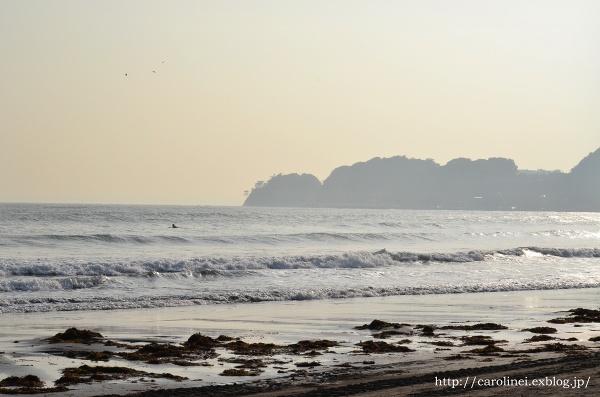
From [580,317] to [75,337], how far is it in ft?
39.0

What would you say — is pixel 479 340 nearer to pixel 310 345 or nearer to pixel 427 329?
pixel 427 329

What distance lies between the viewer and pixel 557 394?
10672mm

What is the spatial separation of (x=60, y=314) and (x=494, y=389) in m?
13.2

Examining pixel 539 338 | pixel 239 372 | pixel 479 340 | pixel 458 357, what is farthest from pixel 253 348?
pixel 539 338

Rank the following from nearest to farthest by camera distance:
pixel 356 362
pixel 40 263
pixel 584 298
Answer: pixel 356 362, pixel 584 298, pixel 40 263

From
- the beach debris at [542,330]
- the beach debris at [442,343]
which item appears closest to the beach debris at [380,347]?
the beach debris at [442,343]

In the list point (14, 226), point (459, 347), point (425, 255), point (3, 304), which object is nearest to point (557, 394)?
point (459, 347)

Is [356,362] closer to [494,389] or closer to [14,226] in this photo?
[494,389]

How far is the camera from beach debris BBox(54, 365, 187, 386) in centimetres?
1201

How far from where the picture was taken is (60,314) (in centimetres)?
2122

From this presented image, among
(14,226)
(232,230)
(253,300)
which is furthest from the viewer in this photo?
(232,230)

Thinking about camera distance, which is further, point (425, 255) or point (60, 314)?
point (425, 255)

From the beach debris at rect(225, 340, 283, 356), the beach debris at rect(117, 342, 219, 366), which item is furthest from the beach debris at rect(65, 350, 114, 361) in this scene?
the beach debris at rect(225, 340, 283, 356)

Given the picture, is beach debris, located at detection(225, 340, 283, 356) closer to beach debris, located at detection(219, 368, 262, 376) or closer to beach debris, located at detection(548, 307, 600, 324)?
beach debris, located at detection(219, 368, 262, 376)
